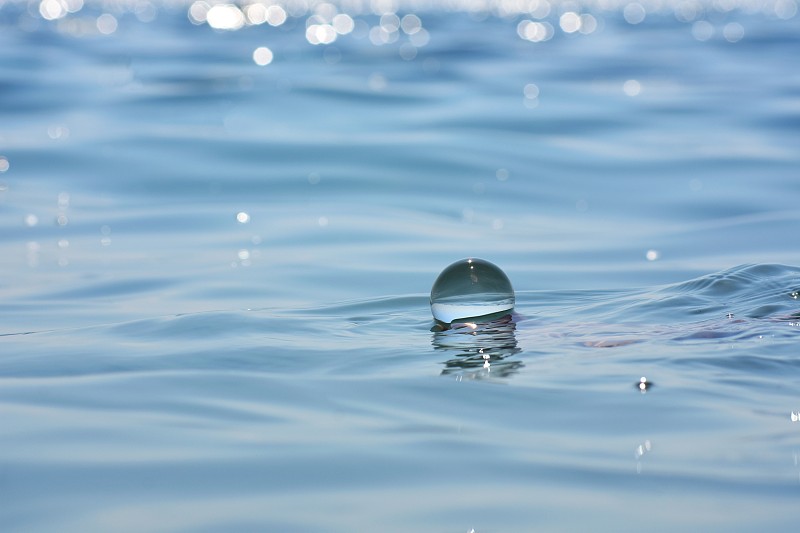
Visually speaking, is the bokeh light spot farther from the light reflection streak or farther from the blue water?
the light reflection streak

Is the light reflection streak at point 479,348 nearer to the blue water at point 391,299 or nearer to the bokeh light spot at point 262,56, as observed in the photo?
the blue water at point 391,299

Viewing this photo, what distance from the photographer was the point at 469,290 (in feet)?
15.0

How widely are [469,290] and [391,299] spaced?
891mm

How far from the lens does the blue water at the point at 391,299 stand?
2914mm

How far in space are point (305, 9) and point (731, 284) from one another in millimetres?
31669

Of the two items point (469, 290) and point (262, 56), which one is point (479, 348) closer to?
point (469, 290)

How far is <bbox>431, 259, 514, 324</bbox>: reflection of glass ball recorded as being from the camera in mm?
4566

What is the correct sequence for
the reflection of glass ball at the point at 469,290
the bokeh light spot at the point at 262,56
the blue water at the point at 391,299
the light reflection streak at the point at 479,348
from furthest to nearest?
the bokeh light spot at the point at 262,56 < the reflection of glass ball at the point at 469,290 < the light reflection streak at the point at 479,348 < the blue water at the point at 391,299

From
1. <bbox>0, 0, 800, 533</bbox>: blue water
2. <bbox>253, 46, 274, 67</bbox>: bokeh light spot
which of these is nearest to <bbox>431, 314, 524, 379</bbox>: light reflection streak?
<bbox>0, 0, 800, 533</bbox>: blue water

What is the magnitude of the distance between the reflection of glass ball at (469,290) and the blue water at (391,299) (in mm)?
124

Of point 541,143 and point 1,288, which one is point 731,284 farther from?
point 541,143

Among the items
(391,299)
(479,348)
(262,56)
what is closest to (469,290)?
(479,348)

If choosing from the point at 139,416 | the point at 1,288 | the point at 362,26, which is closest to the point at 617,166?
the point at 1,288

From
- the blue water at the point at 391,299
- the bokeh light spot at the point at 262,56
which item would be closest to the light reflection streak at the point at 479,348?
the blue water at the point at 391,299
